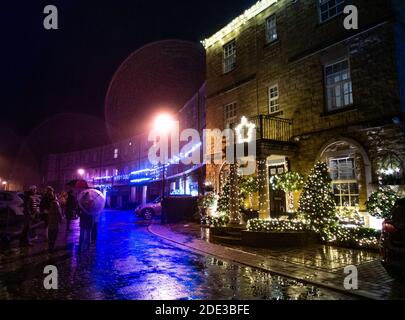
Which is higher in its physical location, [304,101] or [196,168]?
[304,101]

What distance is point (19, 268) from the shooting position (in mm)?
7785

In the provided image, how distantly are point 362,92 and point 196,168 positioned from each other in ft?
46.3

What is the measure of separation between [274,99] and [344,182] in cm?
568

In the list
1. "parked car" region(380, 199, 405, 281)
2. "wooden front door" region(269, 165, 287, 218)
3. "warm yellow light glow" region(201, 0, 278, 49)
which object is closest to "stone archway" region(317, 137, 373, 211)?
"wooden front door" region(269, 165, 287, 218)

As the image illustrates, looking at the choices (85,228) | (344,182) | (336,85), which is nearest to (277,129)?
(336,85)

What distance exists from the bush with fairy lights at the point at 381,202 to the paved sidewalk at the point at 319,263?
51.5 inches

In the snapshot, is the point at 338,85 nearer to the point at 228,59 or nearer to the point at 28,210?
the point at 228,59

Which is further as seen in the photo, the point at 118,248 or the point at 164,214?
the point at 164,214

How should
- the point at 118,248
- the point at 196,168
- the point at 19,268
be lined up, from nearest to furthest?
the point at 19,268
the point at 118,248
the point at 196,168

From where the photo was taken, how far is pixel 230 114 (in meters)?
18.6

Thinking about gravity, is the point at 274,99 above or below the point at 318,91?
above

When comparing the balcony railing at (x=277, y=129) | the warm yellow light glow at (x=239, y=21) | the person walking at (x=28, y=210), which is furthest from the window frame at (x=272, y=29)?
the person walking at (x=28, y=210)
